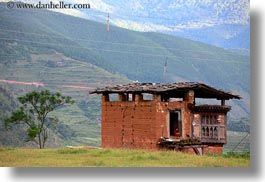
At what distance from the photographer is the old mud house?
2119 centimetres

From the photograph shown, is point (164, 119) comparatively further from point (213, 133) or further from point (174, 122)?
point (213, 133)

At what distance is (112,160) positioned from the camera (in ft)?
59.1

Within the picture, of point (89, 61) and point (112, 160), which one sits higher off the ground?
point (89, 61)

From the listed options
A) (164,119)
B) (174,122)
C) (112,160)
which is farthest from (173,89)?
(112,160)

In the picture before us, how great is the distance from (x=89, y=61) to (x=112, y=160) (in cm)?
4721

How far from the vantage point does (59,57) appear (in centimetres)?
6062

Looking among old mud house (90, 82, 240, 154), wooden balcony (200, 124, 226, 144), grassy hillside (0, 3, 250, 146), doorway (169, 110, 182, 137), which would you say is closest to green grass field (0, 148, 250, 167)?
old mud house (90, 82, 240, 154)

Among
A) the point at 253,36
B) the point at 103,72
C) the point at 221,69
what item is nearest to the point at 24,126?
the point at 103,72

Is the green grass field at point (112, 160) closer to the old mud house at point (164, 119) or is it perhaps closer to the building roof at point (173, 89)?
A: the old mud house at point (164, 119)

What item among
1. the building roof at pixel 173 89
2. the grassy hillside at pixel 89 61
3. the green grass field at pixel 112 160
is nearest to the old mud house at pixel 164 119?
the building roof at pixel 173 89

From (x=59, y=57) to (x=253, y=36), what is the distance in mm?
43787

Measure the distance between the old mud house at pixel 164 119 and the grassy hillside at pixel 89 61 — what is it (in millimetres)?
15977

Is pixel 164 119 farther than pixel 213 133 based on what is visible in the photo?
No

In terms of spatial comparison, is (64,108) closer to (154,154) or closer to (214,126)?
(214,126)
